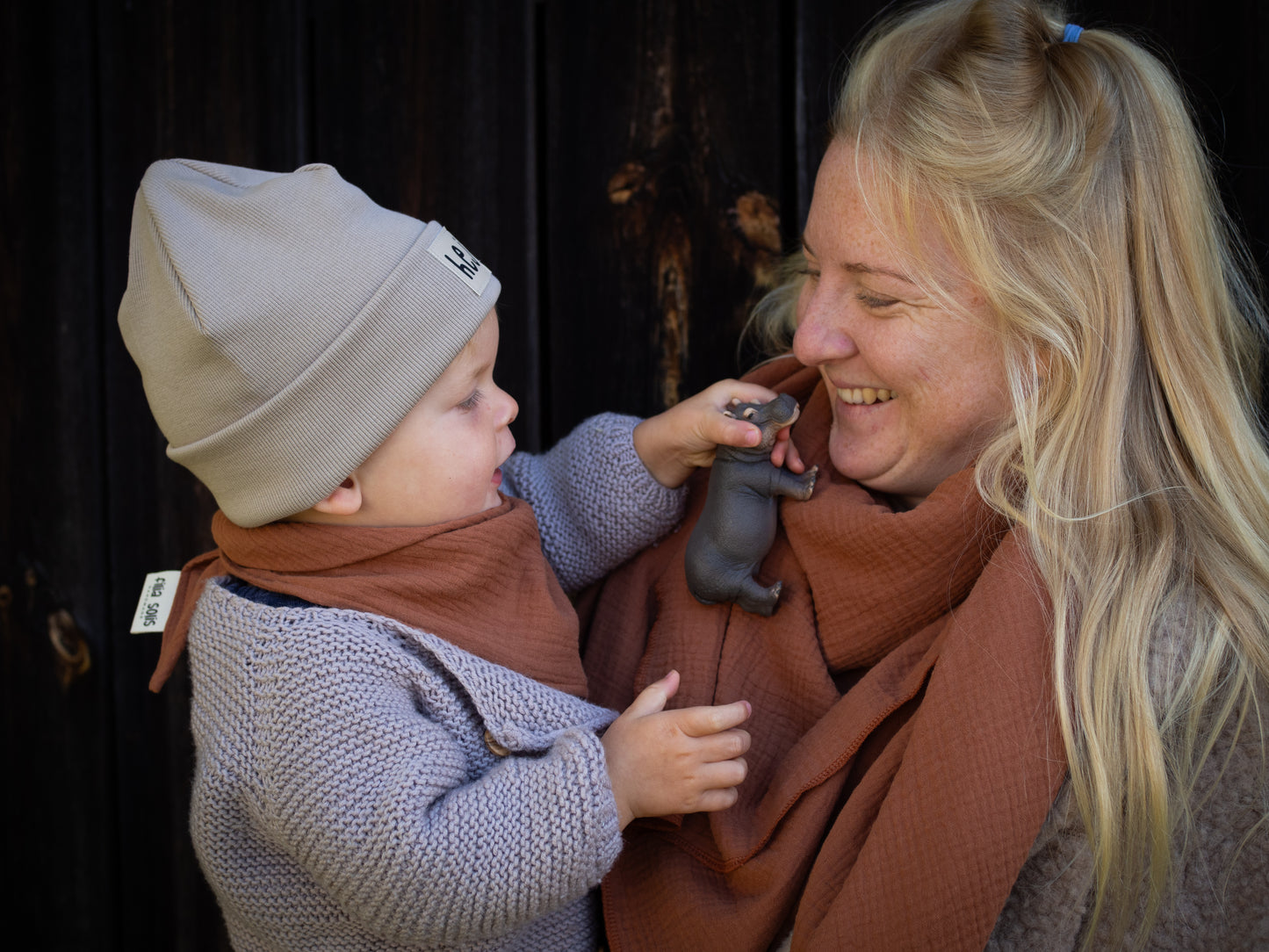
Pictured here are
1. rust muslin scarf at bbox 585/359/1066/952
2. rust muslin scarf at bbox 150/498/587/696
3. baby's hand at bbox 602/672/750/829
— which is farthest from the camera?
rust muslin scarf at bbox 150/498/587/696

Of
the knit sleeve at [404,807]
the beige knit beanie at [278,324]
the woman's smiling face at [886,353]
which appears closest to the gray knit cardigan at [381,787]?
the knit sleeve at [404,807]

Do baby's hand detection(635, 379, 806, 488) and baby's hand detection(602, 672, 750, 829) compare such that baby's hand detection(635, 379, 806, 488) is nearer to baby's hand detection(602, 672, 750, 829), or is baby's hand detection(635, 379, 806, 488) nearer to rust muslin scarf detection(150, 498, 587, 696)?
rust muslin scarf detection(150, 498, 587, 696)

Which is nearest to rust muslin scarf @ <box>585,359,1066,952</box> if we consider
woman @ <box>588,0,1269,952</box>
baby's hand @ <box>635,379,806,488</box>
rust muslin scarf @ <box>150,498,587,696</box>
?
woman @ <box>588,0,1269,952</box>

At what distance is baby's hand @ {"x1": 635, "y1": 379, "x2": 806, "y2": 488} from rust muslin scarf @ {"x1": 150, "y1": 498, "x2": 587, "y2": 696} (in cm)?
28

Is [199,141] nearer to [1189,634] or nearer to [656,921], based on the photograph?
[656,921]

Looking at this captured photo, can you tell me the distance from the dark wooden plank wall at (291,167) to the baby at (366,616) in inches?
20.5

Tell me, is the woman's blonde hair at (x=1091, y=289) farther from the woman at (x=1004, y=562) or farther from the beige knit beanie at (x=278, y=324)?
the beige knit beanie at (x=278, y=324)

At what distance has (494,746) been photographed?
134 cm

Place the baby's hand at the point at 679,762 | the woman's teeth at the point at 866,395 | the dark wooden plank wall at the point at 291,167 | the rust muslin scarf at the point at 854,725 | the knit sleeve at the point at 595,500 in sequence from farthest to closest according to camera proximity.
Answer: the dark wooden plank wall at the point at 291,167
the knit sleeve at the point at 595,500
the woman's teeth at the point at 866,395
the baby's hand at the point at 679,762
the rust muslin scarf at the point at 854,725

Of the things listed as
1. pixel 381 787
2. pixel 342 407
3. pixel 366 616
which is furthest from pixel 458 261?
pixel 381 787

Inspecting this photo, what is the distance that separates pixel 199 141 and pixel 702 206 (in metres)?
1.13

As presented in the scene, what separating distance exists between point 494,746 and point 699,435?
1.94ft

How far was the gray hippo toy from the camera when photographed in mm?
1474

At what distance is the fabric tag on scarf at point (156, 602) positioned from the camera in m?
1.56
